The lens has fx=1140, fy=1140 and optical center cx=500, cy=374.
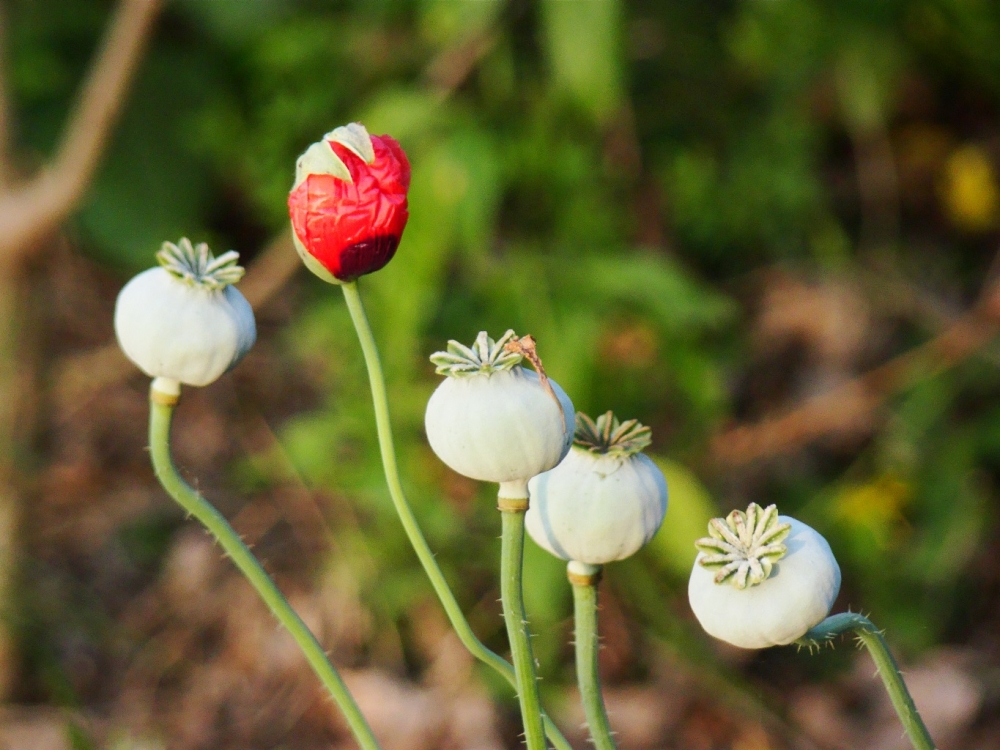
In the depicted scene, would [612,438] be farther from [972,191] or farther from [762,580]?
[972,191]

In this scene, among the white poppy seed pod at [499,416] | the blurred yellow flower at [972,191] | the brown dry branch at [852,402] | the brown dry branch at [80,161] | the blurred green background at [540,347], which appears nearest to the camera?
the white poppy seed pod at [499,416]

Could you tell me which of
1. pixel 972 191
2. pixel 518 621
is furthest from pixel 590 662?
pixel 972 191

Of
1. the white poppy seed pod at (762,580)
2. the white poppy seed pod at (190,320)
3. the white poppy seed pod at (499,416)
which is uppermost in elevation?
the white poppy seed pod at (190,320)

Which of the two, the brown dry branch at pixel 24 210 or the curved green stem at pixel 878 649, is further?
the brown dry branch at pixel 24 210

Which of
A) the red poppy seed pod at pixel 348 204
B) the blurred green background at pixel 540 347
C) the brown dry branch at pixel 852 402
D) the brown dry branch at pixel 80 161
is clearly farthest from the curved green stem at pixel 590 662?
the brown dry branch at pixel 852 402

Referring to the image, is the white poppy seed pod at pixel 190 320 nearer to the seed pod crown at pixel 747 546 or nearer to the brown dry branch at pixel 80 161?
the seed pod crown at pixel 747 546

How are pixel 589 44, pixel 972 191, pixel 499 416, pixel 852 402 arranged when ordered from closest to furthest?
pixel 499 416 < pixel 589 44 < pixel 852 402 < pixel 972 191
